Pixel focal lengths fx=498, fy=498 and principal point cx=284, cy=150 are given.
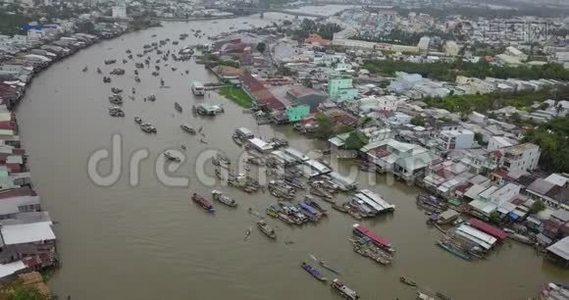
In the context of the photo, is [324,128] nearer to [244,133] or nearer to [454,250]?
[244,133]

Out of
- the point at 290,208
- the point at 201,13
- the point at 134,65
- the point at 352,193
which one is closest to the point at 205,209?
the point at 290,208

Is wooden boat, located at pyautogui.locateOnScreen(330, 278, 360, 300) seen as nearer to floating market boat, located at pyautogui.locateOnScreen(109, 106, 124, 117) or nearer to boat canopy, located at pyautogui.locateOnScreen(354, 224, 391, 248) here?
boat canopy, located at pyautogui.locateOnScreen(354, 224, 391, 248)

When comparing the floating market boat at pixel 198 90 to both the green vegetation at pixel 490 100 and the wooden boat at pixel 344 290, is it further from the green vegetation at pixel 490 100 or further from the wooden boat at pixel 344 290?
the wooden boat at pixel 344 290

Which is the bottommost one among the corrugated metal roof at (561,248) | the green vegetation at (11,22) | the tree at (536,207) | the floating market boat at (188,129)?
the corrugated metal roof at (561,248)

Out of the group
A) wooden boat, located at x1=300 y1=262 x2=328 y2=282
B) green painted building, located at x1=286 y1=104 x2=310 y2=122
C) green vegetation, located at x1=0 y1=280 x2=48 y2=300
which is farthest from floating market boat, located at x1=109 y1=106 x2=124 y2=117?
wooden boat, located at x1=300 y1=262 x2=328 y2=282

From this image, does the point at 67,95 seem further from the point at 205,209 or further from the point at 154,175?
the point at 205,209

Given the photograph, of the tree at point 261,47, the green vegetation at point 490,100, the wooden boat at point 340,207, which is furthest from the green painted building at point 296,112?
the tree at point 261,47

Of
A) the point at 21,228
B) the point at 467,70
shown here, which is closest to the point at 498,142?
the point at 21,228
